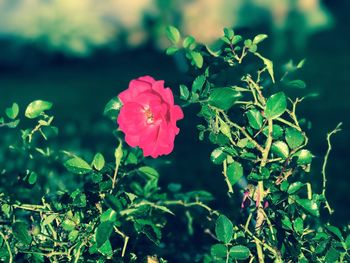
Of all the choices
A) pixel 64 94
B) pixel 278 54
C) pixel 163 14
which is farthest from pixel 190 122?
pixel 163 14

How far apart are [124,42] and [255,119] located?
11.0 m

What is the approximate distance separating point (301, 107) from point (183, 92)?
15.0ft

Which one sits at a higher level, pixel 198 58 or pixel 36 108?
pixel 198 58

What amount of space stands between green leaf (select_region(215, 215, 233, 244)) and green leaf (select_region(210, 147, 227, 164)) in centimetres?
11

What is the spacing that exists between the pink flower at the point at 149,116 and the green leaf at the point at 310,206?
27 centimetres

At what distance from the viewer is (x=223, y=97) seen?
3.50ft

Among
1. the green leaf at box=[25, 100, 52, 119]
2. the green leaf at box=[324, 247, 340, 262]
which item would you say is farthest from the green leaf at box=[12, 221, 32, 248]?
the green leaf at box=[324, 247, 340, 262]

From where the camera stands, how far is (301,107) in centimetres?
552

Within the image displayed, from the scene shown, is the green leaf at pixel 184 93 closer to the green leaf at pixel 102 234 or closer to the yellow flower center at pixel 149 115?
the yellow flower center at pixel 149 115

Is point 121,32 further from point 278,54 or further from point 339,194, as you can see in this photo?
point 339,194

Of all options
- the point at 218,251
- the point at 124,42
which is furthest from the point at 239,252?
the point at 124,42

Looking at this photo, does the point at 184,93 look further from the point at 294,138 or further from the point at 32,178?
the point at 32,178

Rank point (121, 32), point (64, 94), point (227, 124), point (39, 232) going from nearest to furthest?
point (227, 124) → point (39, 232) → point (64, 94) → point (121, 32)

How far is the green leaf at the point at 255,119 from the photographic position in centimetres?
115
